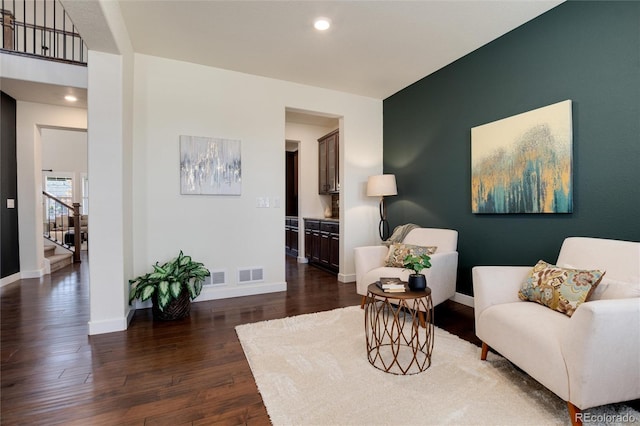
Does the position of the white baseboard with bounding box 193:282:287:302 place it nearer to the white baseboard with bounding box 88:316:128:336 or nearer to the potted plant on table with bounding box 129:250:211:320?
the potted plant on table with bounding box 129:250:211:320

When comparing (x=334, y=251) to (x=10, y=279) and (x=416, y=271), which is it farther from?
(x=10, y=279)

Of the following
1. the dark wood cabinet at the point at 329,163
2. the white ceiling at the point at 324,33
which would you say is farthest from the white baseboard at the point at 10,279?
the dark wood cabinet at the point at 329,163

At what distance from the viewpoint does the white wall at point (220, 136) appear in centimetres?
321

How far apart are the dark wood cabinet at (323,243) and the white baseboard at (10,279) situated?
172 inches

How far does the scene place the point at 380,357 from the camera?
80.4 inches

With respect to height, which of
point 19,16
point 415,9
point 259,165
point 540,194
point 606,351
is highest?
point 19,16

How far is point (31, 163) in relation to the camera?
4.40m

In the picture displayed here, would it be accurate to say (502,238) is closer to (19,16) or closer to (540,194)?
(540,194)

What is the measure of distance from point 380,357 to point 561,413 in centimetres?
97

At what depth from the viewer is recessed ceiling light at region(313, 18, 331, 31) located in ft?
8.57

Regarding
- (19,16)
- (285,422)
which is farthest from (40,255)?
(285,422)

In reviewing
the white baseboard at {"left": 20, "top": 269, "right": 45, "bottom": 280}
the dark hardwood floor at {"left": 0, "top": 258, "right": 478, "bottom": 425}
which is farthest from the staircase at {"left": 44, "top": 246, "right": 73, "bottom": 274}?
the dark hardwood floor at {"left": 0, "top": 258, "right": 478, "bottom": 425}

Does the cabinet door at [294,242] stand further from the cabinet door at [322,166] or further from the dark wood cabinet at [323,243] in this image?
the cabinet door at [322,166]

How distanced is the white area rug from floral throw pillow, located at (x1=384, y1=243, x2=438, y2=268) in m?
0.86
